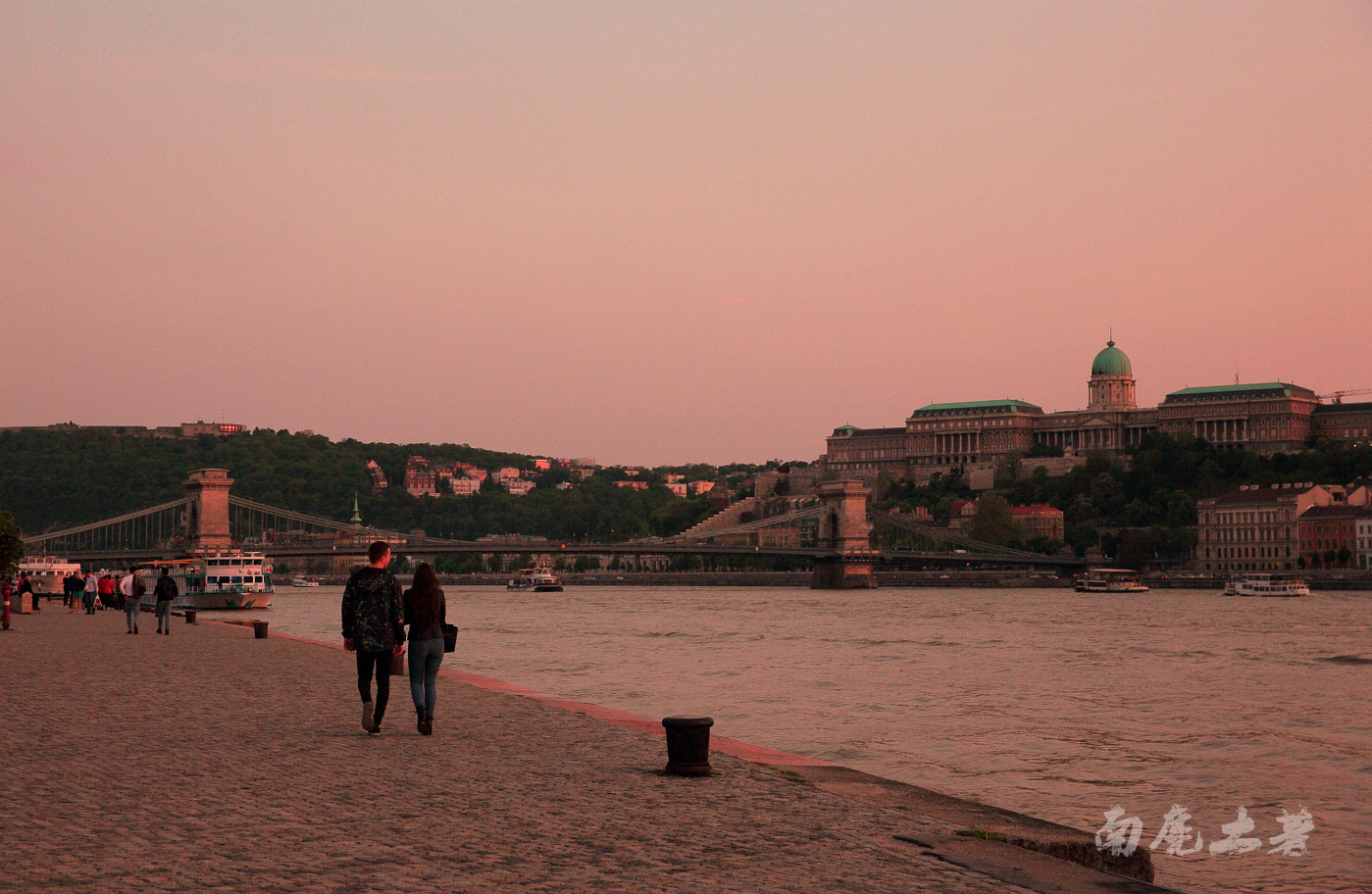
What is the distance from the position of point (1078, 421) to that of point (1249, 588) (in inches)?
3337

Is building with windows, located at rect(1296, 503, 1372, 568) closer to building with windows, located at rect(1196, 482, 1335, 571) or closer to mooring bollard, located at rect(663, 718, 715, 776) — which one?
building with windows, located at rect(1196, 482, 1335, 571)

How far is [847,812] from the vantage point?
9141 millimetres

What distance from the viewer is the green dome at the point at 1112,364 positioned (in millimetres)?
180375

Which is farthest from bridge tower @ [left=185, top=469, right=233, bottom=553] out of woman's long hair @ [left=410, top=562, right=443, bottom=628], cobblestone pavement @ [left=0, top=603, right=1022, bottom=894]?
woman's long hair @ [left=410, top=562, right=443, bottom=628]

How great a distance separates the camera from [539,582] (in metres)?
111

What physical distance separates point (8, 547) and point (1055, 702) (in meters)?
45.1

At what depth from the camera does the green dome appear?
180 metres

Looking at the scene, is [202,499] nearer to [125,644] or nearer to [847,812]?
[125,644]

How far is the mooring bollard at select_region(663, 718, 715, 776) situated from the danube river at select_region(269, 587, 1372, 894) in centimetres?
276

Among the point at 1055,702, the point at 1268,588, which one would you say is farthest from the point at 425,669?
the point at 1268,588

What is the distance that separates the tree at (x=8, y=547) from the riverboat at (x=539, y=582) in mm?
51702

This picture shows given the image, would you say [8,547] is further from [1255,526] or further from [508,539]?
[508,539]

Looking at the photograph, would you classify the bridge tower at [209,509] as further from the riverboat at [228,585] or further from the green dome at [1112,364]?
the green dome at [1112,364]

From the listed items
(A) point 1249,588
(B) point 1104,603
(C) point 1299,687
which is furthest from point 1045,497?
(C) point 1299,687
